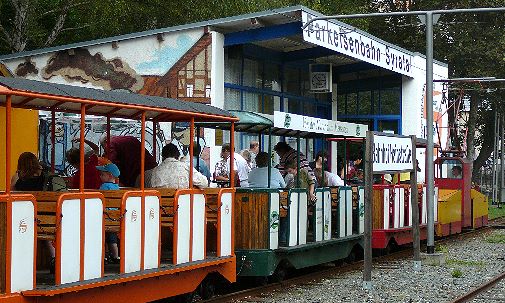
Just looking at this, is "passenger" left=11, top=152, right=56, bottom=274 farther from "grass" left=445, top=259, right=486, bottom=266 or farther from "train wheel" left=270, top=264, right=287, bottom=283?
"grass" left=445, top=259, right=486, bottom=266

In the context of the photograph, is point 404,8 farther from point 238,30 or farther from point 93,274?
point 93,274

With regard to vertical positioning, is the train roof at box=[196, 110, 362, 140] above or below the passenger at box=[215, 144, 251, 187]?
above

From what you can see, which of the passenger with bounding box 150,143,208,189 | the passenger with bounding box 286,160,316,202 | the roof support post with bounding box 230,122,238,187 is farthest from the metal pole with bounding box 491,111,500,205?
the passenger with bounding box 150,143,208,189

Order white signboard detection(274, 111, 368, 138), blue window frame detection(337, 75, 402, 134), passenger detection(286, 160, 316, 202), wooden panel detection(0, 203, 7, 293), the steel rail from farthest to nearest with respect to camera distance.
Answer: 1. blue window frame detection(337, 75, 402, 134)
2. passenger detection(286, 160, 316, 202)
3. white signboard detection(274, 111, 368, 138)
4. the steel rail
5. wooden panel detection(0, 203, 7, 293)

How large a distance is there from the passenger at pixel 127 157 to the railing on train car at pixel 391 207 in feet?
24.6

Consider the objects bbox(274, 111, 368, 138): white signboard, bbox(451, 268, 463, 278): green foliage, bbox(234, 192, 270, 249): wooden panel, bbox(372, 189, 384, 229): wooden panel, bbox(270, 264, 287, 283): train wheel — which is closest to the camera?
bbox(234, 192, 270, 249): wooden panel

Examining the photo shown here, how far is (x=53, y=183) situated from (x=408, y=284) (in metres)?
6.32

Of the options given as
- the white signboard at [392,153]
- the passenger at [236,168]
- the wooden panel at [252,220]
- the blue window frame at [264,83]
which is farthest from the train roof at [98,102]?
the blue window frame at [264,83]

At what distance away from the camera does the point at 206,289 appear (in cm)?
1302

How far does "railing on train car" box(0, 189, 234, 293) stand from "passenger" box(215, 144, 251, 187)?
2.86m

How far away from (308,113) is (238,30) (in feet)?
23.1

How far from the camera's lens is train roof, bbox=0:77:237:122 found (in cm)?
920

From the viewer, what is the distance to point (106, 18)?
2930 cm

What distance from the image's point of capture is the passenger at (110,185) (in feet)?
36.4
